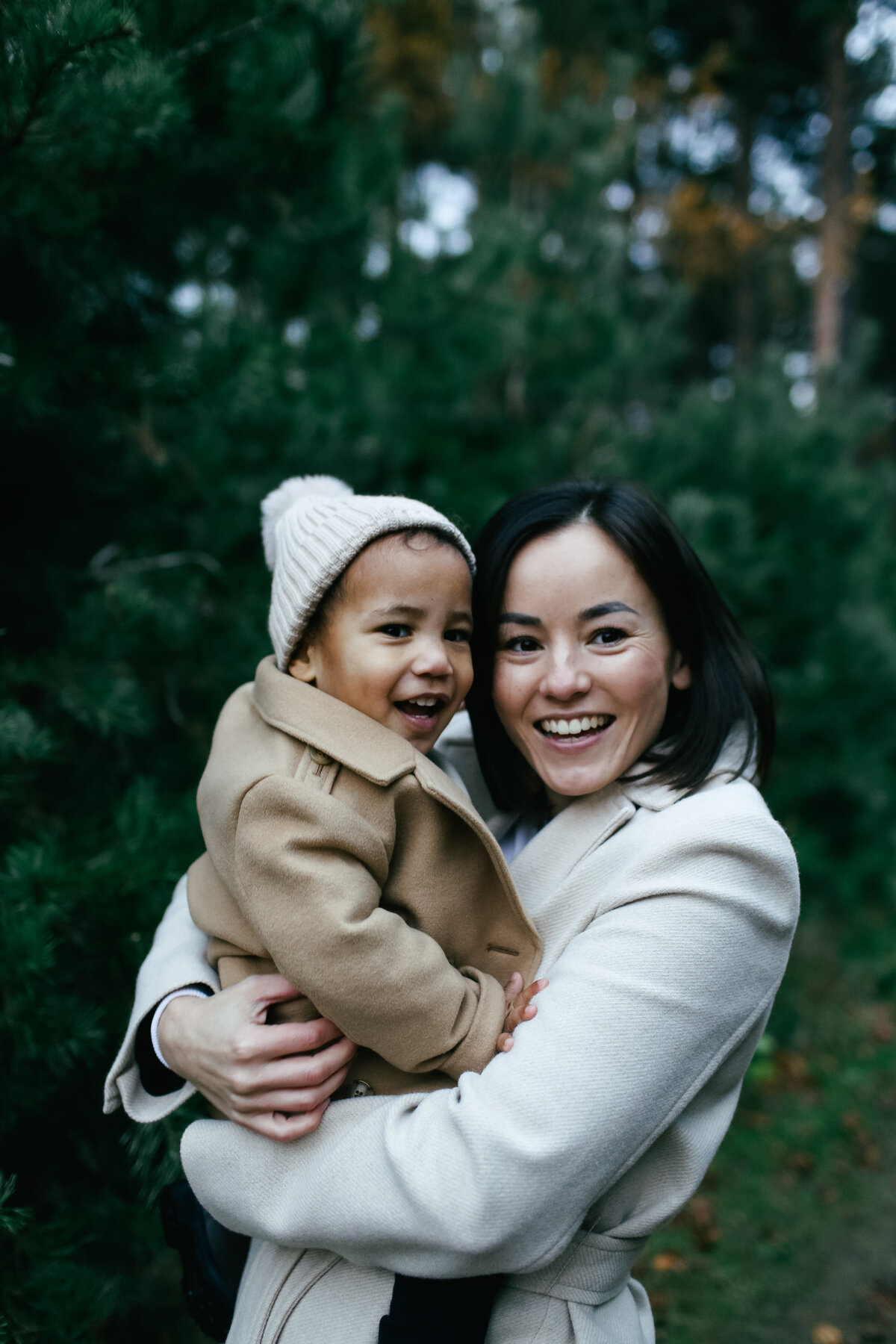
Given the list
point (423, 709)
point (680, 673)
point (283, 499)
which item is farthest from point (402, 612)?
point (680, 673)

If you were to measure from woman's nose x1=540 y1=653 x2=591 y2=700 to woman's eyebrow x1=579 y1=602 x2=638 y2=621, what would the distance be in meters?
0.07

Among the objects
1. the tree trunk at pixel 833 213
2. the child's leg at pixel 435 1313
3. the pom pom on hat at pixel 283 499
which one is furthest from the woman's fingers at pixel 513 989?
the tree trunk at pixel 833 213

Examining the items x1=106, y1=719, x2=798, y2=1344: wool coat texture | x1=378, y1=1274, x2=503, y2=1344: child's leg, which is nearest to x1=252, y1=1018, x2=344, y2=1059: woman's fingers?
x1=106, y1=719, x2=798, y2=1344: wool coat texture

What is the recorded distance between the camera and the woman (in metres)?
1.18

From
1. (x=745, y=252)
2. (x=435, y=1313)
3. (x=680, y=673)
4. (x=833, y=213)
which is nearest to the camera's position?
(x=435, y=1313)

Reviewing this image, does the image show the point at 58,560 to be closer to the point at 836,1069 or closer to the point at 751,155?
the point at 836,1069

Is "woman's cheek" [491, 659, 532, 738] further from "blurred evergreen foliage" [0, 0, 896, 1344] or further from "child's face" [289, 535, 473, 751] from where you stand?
"blurred evergreen foliage" [0, 0, 896, 1344]

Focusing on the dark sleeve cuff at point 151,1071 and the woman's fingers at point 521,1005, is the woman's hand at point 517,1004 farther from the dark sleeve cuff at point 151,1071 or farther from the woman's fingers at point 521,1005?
the dark sleeve cuff at point 151,1071

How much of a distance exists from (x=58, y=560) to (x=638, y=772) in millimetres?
1616

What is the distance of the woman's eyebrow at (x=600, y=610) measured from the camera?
5.13 feet

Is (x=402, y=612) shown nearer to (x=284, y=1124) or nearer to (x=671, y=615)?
(x=671, y=615)

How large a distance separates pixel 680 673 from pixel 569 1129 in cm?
87

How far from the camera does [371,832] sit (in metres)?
1.34

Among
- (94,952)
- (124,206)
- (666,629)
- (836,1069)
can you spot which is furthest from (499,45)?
(836,1069)
